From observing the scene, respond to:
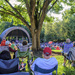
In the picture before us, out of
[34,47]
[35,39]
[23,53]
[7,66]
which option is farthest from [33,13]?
[7,66]

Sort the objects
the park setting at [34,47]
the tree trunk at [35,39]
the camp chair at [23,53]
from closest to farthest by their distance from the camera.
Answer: the park setting at [34,47] → the camp chair at [23,53] → the tree trunk at [35,39]

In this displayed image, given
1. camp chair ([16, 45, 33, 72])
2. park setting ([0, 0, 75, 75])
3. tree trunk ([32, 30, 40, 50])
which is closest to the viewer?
park setting ([0, 0, 75, 75])

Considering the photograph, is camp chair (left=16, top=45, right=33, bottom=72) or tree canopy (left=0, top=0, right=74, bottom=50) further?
tree canopy (left=0, top=0, right=74, bottom=50)

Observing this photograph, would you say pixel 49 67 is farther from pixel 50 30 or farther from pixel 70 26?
pixel 50 30

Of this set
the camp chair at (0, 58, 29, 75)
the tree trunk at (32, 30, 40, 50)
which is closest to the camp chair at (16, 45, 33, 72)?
the camp chair at (0, 58, 29, 75)

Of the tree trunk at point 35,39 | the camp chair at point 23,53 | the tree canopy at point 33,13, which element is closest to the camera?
the camp chair at point 23,53

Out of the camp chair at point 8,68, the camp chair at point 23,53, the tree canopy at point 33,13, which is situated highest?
the tree canopy at point 33,13

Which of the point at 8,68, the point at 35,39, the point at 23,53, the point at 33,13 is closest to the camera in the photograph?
the point at 8,68

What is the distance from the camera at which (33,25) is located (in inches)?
387

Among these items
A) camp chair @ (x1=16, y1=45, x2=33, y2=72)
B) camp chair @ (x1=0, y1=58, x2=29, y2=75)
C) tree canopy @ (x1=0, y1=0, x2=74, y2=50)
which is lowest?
camp chair @ (x1=0, y1=58, x2=29, y2=75)

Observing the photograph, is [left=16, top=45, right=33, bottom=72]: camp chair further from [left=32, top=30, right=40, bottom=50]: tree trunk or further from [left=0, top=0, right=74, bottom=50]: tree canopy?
[left=32, top=30, right=40, bottom=50]: tree trunk

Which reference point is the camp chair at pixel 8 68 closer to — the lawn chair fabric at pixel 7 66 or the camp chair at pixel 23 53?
the lawn chair fabric at pixel 7 66

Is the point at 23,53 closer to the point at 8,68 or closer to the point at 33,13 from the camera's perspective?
the point at 8,68

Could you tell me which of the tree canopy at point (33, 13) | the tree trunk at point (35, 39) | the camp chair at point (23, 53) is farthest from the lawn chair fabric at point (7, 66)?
the tree trunk at point (35, 39)
